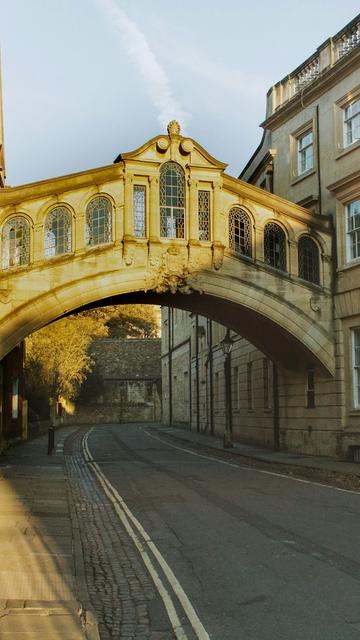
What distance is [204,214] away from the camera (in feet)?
82.5

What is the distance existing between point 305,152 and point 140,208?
23.4 feet

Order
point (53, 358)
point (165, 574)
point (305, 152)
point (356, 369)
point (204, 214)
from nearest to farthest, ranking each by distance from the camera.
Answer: point (165, 574) < point (356, 369) < point (204, 214) < point (305, 152) < point (53, 358)

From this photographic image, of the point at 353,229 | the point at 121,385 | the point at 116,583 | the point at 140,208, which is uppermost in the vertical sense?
the point at 140,208

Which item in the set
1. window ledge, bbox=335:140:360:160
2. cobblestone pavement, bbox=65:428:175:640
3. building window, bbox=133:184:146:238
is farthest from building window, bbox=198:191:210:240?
cobblestone pavement, bbox=65:428:175:640

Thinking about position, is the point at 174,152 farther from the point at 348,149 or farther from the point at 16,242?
the point at 16,242

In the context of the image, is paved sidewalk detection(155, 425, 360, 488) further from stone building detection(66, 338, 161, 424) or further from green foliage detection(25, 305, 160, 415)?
stone building detection(66, 338, 161, 424)

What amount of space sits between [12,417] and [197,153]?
14.5 meters

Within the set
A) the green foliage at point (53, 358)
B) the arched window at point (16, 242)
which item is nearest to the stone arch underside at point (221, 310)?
the arched window at point (16, 242)

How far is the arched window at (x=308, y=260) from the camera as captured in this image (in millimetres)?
25844

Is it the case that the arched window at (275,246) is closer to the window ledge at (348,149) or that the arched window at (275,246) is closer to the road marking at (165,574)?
the window ledge at (348,149)

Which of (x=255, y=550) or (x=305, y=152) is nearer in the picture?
(x=255, y=550)

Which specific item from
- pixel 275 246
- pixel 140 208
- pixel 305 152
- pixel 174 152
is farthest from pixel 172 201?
pixel 305 152

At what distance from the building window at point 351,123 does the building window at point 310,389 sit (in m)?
8.30

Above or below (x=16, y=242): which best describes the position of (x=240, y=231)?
above
